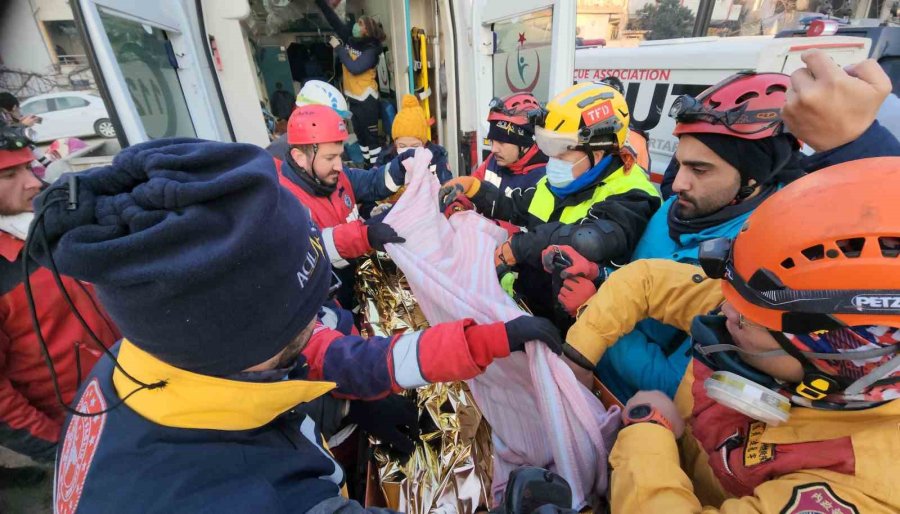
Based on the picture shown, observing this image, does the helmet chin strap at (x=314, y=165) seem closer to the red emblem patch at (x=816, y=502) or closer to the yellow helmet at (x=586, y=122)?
the yellow helmet at (x=586, y=122)

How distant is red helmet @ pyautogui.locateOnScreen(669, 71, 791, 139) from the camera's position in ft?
4.87

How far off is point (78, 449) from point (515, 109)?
2903mm

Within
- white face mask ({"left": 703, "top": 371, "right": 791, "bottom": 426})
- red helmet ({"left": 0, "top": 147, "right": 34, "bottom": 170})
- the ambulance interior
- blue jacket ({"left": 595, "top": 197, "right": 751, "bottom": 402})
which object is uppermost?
the ambulance interior

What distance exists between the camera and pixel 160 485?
2.19 feet

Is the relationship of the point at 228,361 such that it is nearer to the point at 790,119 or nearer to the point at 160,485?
the point at 160,485

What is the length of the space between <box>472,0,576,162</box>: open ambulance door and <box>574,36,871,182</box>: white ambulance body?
A: 1.49 m

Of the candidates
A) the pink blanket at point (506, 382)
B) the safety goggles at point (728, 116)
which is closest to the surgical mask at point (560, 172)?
the pink blanket at point (506, 382)

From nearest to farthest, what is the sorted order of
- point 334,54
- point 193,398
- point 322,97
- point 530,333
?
point 193,398, point 530,333, point 322,97, point 334,54

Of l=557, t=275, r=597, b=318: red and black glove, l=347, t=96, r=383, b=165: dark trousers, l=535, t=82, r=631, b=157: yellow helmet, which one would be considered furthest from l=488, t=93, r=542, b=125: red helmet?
l=347, t=96, r=383, b=165: dark trousers

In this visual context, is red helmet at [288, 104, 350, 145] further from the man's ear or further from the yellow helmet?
the yellow helmet

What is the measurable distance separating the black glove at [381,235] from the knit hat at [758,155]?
5.04 feet

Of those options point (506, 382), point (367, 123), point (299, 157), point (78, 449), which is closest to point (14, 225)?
point (78, 449)

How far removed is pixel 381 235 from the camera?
2.20m

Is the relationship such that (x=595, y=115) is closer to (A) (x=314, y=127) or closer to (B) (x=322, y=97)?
(A) (x=314, y=127)
